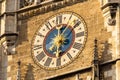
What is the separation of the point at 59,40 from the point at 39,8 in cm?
125

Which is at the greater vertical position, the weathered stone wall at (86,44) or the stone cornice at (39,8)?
the stone cornice at (39,8)

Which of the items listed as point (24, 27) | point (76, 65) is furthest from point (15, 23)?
point (76, 65)

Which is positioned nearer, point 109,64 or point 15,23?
point 109,64

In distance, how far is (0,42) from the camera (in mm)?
25234

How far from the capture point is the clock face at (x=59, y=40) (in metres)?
24.0

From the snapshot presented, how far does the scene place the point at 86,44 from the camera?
78.0 ft

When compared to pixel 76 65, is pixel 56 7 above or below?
above

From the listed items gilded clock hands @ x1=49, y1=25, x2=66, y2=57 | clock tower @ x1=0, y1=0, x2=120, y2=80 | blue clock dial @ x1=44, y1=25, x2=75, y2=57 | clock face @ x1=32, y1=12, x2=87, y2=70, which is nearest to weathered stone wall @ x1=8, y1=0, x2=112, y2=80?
clock tower @ x1=0, y1=0, x2=120, y2=80

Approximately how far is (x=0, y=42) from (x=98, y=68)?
335 centimetres

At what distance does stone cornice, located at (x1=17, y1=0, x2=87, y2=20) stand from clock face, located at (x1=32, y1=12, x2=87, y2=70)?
10.3 inches

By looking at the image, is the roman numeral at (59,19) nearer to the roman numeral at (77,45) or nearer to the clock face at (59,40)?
the clock face at (59,40)

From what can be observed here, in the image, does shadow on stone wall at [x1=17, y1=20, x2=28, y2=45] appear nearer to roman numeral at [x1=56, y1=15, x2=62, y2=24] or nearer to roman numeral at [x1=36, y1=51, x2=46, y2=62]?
roman numeral at [x1=36, y1=51, x2=46, y2=62]

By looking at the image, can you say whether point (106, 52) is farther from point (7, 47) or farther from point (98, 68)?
point (7, 47)

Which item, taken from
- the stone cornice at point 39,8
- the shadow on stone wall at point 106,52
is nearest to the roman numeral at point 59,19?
the stone cornice at point 39,8
